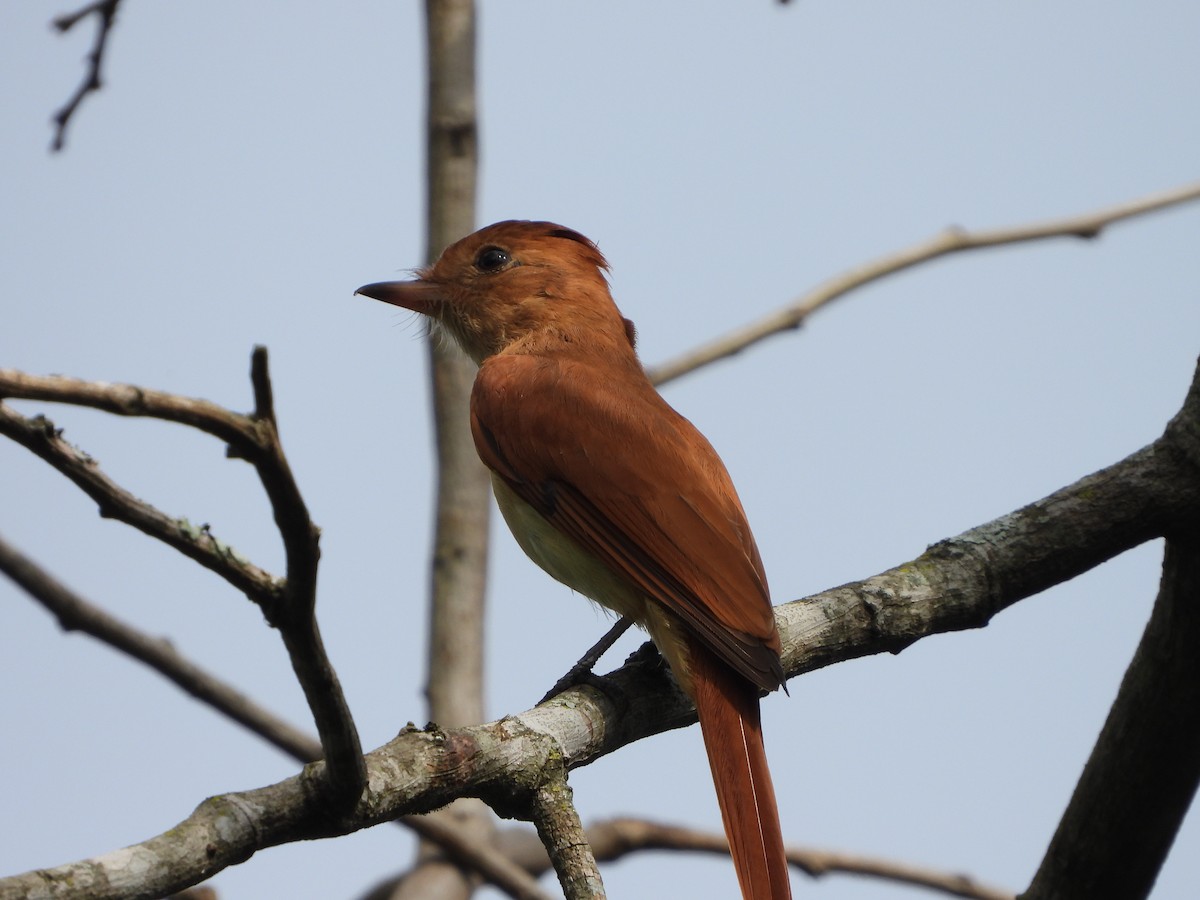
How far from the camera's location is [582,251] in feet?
17.5

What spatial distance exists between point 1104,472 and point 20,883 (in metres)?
2.77

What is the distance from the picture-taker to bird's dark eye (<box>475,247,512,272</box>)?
17.1 ft

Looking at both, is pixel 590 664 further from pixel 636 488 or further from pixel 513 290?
pixel 513 290

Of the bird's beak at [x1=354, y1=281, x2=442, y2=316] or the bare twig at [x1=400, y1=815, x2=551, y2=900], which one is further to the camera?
the bird's beak at [x1=354, y1=281, x2=442, y2=316]

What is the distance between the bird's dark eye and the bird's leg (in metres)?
1.76

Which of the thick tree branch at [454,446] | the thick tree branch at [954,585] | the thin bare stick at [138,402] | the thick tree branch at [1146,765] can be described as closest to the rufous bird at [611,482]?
the thick tree branch at [954,585]

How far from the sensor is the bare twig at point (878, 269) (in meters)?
5.48

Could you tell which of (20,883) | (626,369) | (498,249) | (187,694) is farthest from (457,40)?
(20,883)

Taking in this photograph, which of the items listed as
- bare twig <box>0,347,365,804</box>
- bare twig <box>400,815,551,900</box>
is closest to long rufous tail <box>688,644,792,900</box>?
bare twig <box>0,347,365,804</box>

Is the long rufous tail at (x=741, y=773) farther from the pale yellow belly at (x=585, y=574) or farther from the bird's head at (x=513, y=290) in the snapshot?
the bird's head at (x=513, y=290)

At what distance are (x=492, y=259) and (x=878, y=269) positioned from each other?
5.53 feet

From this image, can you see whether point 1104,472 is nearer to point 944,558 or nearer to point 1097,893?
point 944,558

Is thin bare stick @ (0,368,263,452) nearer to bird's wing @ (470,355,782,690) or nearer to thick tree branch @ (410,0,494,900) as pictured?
bird's wing @ (470,355,782,690)

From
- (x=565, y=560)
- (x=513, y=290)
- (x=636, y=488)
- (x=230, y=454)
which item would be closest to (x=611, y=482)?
(x=636, y=488)
